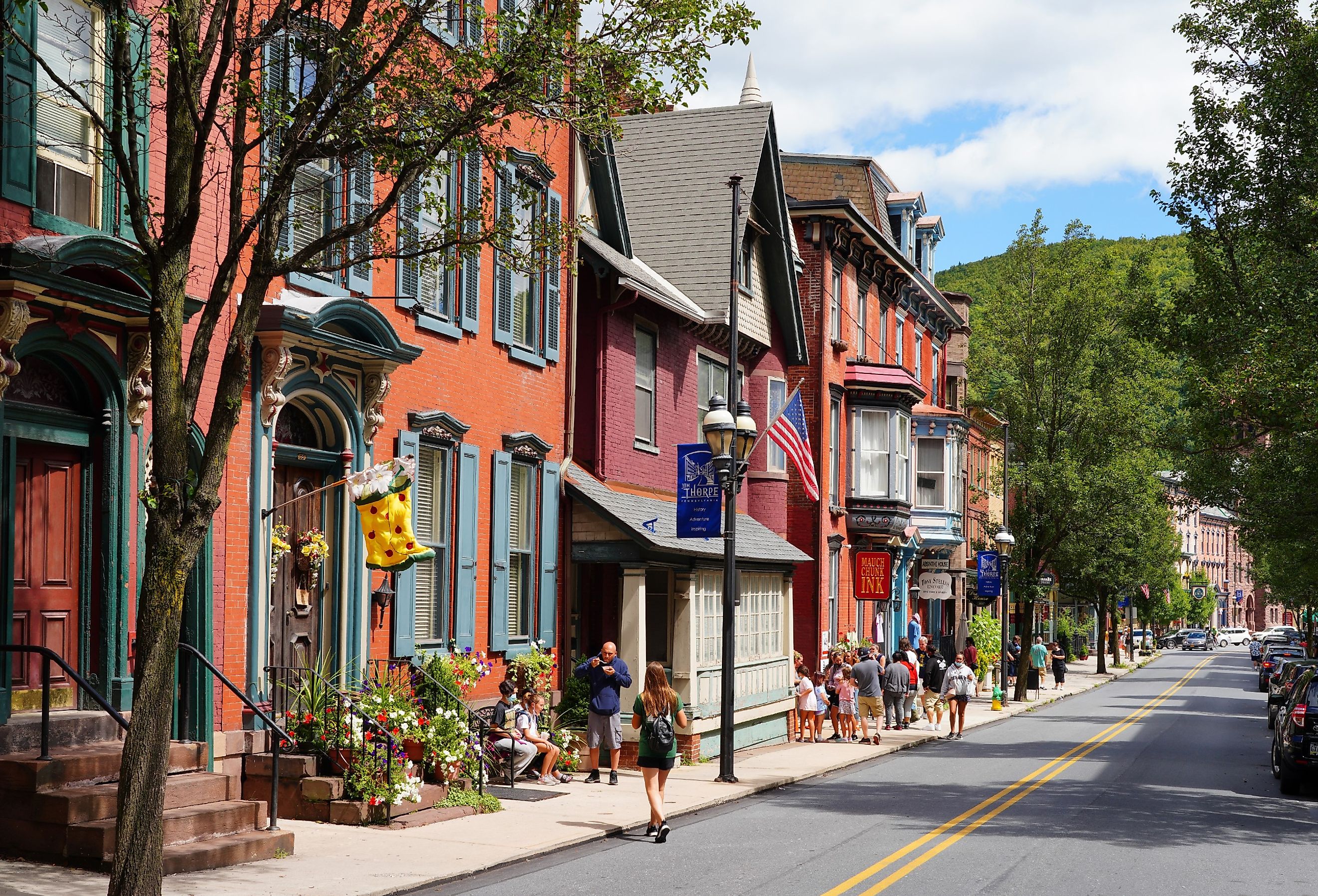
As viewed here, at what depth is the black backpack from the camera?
14266 millimetres

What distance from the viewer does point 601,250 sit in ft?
70.5

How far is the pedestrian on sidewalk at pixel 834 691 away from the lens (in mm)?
27844

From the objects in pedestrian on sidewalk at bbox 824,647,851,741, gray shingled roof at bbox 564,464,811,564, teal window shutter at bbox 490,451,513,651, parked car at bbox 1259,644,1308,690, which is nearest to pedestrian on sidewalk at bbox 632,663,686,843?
teal window shutter at bbox 490,451,513,651

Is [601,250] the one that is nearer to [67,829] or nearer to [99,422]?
[99,422]

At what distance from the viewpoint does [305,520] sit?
50.5 ft

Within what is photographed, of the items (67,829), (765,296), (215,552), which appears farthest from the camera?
(765,296)

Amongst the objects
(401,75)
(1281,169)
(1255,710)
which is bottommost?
(1255,710)

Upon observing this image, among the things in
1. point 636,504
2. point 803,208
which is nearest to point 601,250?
point 636,504

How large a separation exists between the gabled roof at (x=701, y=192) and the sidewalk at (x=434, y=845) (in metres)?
9.56

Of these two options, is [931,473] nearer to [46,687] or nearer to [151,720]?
[46,687]

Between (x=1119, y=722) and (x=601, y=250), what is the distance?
20.5 m

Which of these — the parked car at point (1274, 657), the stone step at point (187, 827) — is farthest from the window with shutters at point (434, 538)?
the parked car at point (1274, 657)

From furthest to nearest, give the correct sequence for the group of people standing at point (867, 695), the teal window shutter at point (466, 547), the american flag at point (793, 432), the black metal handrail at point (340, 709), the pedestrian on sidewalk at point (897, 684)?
the pedestrian on sidewalk at point (897, 684), the group of people standing at point (867, 695), the american flag at point (793, 432), the teal window shutter at point (466, 547), the black metal handrail at point (340, 709)

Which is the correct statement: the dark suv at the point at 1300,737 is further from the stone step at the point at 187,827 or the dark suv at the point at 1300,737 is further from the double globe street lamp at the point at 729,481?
the stone step at the point at 187,827
